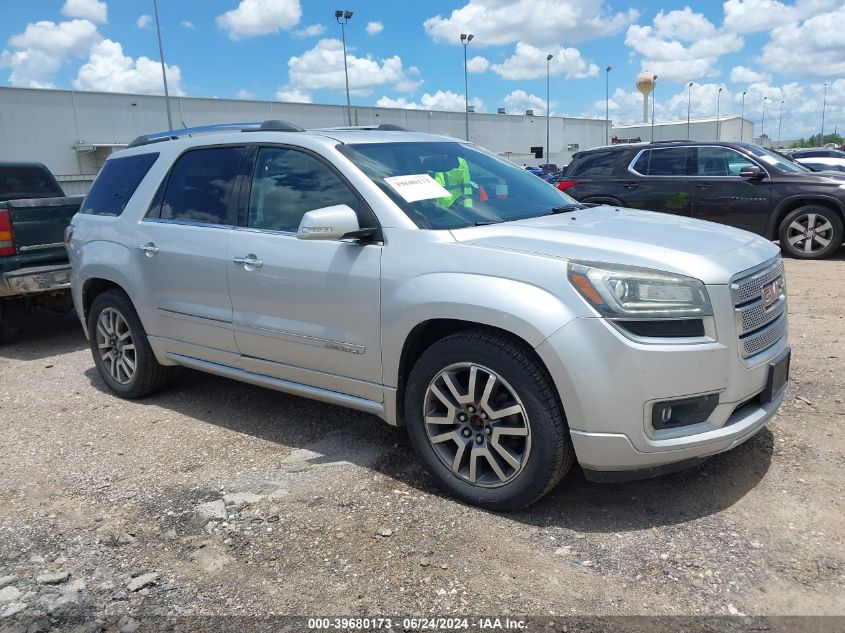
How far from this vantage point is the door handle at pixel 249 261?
157 inches

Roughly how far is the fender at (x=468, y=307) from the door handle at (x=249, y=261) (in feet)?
3.03

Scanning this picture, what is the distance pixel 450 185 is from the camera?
3.89 meters

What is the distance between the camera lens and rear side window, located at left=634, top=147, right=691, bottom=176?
10.6 m

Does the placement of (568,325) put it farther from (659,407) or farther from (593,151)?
(593,151)

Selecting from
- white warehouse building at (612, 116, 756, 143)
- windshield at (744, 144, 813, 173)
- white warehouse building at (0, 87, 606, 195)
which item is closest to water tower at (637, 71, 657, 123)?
white warehouse building at (612, 116, 756, 143)

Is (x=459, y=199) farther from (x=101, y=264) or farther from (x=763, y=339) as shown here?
(x=101, y=264)

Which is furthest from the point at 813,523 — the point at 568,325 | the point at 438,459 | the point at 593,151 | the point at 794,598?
the point at 593,151

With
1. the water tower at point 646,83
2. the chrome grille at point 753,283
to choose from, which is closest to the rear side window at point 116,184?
the chrome grille at point 753,283

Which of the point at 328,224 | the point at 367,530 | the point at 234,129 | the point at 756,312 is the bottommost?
the point at 367,530

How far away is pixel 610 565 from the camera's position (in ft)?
9.37

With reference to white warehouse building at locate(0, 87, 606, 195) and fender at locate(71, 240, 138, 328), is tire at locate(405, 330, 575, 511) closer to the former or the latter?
fender at locate(71, 240, 138, 328)

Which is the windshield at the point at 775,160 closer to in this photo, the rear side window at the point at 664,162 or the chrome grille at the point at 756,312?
the rear side window at the point at 664,162

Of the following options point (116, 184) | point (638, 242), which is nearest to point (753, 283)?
point (638, 242)

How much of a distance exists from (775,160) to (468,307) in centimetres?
896
